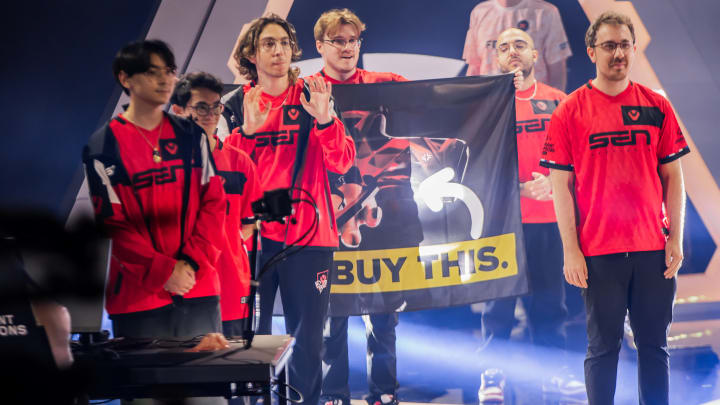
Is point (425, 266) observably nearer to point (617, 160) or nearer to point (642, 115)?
point (617, 160)

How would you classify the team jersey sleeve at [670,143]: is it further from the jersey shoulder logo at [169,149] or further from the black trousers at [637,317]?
the jersey shoulder logo at [169,149]

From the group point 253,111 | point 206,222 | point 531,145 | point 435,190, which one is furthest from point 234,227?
point 531,145

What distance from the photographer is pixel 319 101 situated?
135 inches

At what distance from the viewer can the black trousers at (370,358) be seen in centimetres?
388

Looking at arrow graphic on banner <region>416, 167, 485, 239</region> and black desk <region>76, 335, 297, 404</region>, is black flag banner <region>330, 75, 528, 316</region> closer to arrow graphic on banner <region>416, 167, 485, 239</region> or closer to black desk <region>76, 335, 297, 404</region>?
arrow graphic on banner <region>416, 167, 485, 239</region>

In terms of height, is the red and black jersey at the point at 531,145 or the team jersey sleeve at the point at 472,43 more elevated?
the team jersey sleeve at the point at 472,43

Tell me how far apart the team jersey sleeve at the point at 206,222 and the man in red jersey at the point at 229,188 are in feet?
1.10

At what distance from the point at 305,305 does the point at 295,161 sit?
0.71 metres

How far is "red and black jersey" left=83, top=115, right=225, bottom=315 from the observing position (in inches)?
104

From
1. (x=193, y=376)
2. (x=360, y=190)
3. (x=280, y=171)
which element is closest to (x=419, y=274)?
(x=360, y=190)

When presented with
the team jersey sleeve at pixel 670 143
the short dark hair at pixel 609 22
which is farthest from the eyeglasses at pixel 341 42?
the team jersey sleeve at pixel 670 143

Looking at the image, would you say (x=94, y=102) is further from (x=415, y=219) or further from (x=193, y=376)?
(x=193, y=376)

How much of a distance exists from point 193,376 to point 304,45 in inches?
136

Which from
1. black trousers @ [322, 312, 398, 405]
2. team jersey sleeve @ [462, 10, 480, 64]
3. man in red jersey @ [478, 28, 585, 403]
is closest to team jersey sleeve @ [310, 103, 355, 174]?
black trousers @ [322, 312, 398, 405]
